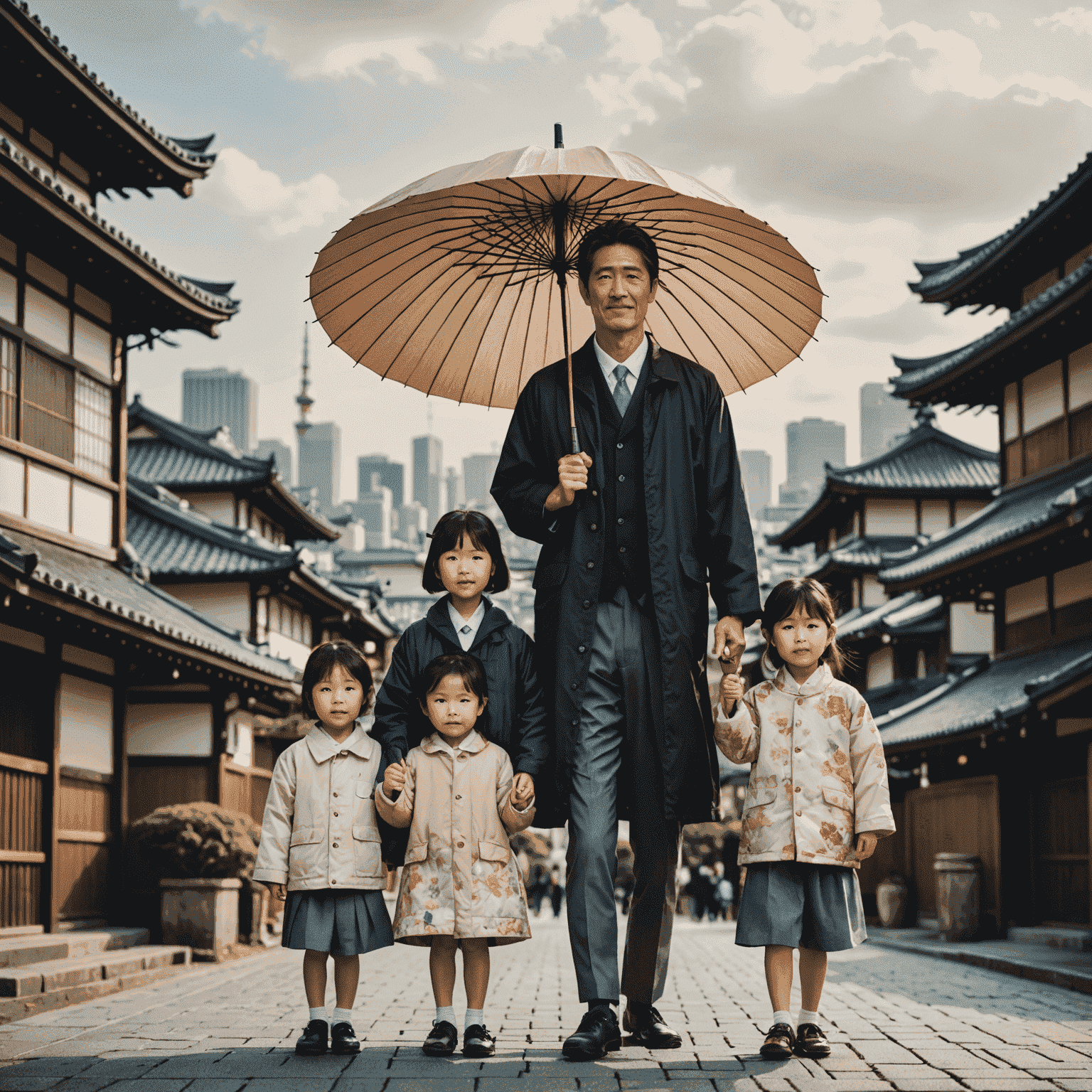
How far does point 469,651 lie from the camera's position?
5.04m

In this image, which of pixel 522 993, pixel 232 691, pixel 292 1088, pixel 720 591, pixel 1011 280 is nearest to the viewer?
pixel 292 1088

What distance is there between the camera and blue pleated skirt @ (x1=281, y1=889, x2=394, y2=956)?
496cm

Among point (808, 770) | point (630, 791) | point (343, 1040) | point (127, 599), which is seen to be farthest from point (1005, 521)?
point (343, 1040)

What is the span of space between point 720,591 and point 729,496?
1.18ft

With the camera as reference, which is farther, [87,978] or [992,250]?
[992,250]

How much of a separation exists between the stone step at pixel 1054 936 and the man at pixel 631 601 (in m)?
12.1

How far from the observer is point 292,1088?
13.3ft

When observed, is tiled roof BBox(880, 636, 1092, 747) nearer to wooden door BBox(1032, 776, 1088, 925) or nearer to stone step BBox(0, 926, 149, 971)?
wooden door BBox(1032, 776, 1088, 925)

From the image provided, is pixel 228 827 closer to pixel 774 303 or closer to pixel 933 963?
pixel 933 963

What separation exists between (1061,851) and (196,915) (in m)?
11.2

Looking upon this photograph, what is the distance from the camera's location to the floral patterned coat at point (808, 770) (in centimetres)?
475

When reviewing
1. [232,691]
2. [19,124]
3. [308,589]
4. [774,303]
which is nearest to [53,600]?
[19,124]

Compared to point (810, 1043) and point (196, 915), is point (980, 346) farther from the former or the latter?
point (810, 1043)

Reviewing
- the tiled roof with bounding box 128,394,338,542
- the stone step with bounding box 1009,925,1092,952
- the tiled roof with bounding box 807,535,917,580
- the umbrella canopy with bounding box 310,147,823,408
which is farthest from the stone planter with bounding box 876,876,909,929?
the umbrella canopy with bounding box 310,147,823,408
